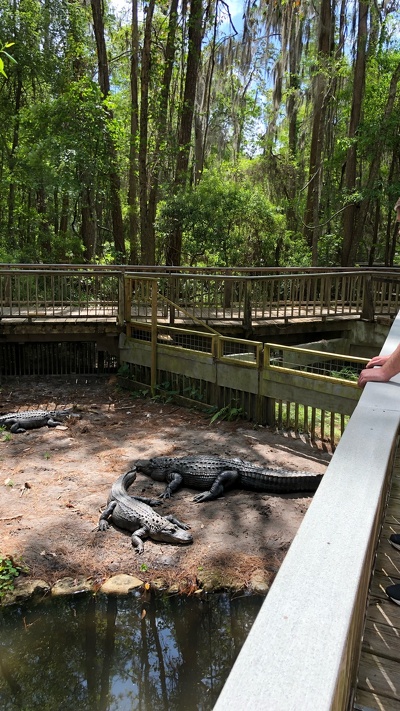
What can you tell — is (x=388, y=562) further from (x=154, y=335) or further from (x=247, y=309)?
(x=247, y=309)

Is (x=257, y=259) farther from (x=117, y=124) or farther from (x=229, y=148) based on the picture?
(x=229, y=148)

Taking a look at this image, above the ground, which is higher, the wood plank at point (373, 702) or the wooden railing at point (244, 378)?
the wood plank at point (373, 702)

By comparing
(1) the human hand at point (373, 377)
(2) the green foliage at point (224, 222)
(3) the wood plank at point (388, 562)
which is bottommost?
(3) the wood plank at point (388, 562)

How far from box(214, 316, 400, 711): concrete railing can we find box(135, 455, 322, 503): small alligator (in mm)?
4064

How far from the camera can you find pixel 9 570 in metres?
4.28

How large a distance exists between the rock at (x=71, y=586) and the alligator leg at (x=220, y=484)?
1616 mm

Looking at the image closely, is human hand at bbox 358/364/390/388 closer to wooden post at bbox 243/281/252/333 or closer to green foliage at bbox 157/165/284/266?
wooden post at bbox 243/281/252/333

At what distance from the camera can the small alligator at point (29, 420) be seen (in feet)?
24.8

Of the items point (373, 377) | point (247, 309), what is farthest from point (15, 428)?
point (373, 377)

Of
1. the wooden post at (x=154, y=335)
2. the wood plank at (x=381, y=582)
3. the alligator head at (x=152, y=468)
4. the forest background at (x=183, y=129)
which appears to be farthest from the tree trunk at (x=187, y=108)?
the wood plank at (x=381, y=582)

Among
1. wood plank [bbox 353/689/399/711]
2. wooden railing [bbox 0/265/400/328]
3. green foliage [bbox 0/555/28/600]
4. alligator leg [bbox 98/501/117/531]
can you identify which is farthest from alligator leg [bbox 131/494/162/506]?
wooden railing [bbox 0/265/400/328]

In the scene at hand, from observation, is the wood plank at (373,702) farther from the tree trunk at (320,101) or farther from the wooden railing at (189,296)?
the tree trunk at (320,101)

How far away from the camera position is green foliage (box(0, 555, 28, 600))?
13.6 feet

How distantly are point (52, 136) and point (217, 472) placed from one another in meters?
11.8
